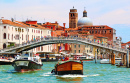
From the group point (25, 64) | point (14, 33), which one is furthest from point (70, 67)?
point (14, 33)

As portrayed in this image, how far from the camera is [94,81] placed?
4019 cm

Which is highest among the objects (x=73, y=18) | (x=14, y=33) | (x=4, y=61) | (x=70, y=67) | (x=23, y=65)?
(x=73, y=18)

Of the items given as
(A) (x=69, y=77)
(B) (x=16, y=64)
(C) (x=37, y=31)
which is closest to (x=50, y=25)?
(C) (x=37, y=31)

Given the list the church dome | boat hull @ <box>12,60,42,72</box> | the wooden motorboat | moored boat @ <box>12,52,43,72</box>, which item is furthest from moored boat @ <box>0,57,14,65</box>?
the church dome

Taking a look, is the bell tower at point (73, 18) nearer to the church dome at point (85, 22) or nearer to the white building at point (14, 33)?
the church dome at point (85, 22)

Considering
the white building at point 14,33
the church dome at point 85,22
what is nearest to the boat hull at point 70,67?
the white building at point 14,33

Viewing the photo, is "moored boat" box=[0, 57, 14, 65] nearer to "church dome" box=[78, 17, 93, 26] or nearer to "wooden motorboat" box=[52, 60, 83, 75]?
"wooden motorboat" box=[52, 60, 83, 75]

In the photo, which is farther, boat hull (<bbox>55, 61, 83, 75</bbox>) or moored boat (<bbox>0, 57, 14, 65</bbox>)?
moored boat (<bbox>0, 57, 14, 65</bbox>)

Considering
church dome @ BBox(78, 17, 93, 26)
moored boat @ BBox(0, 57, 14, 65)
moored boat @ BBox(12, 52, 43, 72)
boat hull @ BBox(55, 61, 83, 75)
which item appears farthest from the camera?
church dome @ BBox(78, 17, 93, 26)

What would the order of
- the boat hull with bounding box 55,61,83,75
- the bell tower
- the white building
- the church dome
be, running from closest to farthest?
1. the boat hull with bounding box 55,61,83,75
2. the white building
3. the church dome
4. the bell tower

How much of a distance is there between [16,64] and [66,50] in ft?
229

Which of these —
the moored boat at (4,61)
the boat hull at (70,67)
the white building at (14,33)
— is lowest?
the boat hull at (70,67)

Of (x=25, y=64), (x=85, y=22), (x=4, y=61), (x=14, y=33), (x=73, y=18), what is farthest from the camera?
(x=73, y=18)

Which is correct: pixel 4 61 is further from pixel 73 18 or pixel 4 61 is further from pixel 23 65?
pixel 73 18
